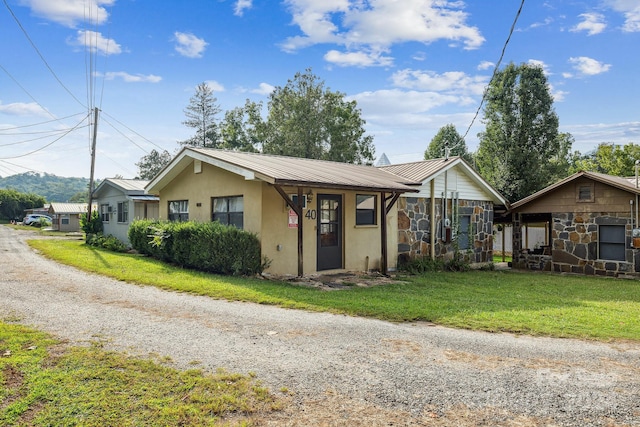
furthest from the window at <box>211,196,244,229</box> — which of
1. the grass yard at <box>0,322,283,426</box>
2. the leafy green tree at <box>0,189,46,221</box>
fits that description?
the leafy green tree at <box>0,189,46,221</box>

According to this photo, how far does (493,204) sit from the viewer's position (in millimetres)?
17266

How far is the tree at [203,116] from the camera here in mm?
42094

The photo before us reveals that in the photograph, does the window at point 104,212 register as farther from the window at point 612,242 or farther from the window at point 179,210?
the window at point 612,242

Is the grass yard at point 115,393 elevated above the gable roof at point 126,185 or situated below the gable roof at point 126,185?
below

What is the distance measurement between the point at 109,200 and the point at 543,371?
74.9 feet

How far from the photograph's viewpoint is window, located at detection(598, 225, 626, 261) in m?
14.2

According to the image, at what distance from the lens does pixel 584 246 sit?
15.0m

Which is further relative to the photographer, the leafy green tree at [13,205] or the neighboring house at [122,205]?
the leafy green tree at [13,205]

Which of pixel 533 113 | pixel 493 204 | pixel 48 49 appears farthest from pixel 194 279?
pixel 533 113

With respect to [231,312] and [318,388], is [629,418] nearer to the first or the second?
[318,388]

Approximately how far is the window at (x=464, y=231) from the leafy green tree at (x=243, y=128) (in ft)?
88.7

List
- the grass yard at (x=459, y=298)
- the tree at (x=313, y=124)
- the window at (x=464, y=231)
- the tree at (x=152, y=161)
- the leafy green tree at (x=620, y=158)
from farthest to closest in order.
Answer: the tree at (x=152, y=161) < the tree at (x=313, y=124) < the leafy green tree at (x=620, y=158) < the window at (x=464, y=231) < the grass yard at (x=459, y=298)

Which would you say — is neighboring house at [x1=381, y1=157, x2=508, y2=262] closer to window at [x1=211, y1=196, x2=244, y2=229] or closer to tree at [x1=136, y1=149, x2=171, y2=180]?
window at [x1=211, y1=196, x2=244, y2=229]

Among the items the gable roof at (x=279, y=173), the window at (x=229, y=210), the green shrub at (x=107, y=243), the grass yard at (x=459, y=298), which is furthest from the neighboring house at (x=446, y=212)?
the green shrub at (x=107, y=243)
